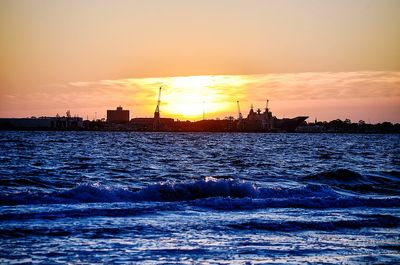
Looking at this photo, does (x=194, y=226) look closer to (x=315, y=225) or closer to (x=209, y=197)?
(x=315, y=225)

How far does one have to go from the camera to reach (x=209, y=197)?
70.3 feet

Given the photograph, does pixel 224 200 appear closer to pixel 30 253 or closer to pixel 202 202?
pixel 202 202

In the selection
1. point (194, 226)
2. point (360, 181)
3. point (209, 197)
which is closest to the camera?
point (194, 226)

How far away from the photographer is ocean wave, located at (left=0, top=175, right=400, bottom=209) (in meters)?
19.2

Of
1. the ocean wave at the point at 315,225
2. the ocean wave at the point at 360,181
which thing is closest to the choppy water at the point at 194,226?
the ocean wave at the point at 315,225

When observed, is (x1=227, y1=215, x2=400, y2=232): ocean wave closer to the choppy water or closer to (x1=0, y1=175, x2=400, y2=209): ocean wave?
the choppy water

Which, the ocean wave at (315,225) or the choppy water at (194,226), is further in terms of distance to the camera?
the ocean wave at (315,225)

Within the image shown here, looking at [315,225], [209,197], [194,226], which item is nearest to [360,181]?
[209,197]

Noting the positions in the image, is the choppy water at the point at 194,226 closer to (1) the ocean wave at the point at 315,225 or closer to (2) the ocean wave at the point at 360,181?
(1) the ocean wave at the point at 315,225

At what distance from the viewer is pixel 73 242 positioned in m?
12.4

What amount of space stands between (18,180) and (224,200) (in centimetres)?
1292

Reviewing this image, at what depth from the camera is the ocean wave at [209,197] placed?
19.2 meters

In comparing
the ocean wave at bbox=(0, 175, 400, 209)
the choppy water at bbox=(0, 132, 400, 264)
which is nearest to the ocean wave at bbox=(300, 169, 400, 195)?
the choppy water at bbox=(0, 132, 400, 264)

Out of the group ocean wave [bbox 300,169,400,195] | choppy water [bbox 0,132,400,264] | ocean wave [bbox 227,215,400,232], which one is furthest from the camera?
ocean wave [bbox 300,169,400,195]
